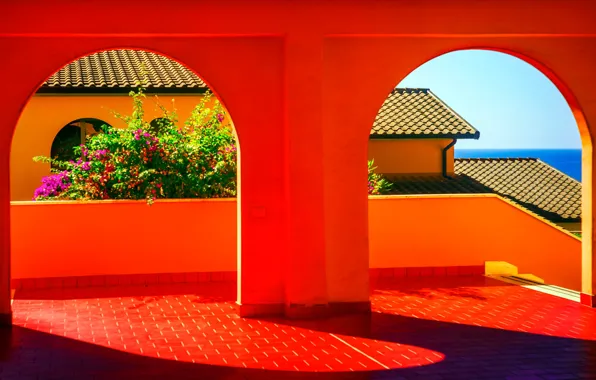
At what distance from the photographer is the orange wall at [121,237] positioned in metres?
13.2

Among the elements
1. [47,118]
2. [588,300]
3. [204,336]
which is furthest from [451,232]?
[47,118]

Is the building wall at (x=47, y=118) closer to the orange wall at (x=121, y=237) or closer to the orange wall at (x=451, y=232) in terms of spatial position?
the orange wall at (x=121, y=237)

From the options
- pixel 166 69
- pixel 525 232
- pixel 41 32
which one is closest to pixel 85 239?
pixel 41 32

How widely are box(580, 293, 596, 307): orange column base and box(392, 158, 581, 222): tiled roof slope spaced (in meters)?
16.9

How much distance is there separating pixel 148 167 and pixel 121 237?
142cm

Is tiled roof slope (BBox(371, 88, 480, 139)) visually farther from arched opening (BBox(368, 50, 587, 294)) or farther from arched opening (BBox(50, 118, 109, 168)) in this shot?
arched opening (BBox(50, 118, 109, 168))

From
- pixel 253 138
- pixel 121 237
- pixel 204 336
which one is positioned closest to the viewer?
pixel 204 336

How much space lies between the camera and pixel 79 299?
1222cm

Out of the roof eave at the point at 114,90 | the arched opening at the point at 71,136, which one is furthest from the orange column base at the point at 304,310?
the arched opening at the point at 71,136

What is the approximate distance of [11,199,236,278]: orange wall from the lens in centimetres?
1320

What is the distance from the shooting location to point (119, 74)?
21.5m

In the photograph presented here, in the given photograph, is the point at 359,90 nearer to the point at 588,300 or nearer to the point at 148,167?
the point at 588,300

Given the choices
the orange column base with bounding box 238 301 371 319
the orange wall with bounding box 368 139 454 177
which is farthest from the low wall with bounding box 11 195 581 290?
the orange wall with bounding box 368 139 454 177

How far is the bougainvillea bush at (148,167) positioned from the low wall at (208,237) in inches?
27.5
